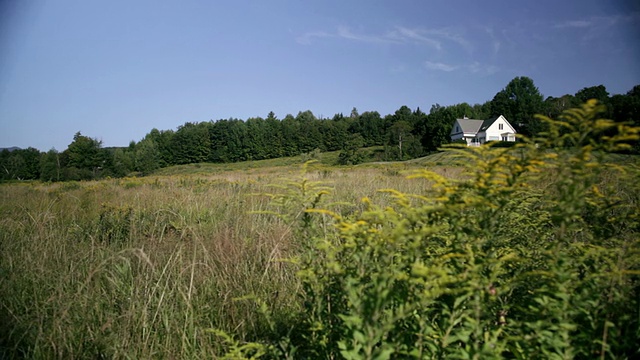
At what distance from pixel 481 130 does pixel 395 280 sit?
258ft

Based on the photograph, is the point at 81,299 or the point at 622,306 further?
the point at 81,299

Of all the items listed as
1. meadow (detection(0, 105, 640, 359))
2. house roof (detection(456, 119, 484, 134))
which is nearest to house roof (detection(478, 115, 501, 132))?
house roof (detection(456, 119, 484, 134))

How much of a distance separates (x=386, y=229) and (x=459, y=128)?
79.6 metres

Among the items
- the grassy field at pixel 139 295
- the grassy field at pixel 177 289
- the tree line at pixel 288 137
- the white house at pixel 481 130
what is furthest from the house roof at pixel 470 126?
the grassy field at pixel 139 295

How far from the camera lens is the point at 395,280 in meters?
1.68

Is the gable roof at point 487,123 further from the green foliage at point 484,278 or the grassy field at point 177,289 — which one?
the green foliage at point 484,278

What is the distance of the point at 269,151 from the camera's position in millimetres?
93625

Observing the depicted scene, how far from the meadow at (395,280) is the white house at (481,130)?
68.2 meters

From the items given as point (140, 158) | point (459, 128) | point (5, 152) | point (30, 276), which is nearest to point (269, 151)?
point (140, 158)

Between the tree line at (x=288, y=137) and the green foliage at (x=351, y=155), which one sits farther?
the tree line at (x=288, y=137)

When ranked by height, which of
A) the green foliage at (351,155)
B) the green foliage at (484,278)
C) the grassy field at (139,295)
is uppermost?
the green foliage at (351,155)

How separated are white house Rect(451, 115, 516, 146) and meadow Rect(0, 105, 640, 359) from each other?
6822cm

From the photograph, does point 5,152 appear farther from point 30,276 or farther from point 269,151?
point 269,151

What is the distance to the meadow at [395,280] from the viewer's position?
1.41m
